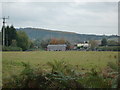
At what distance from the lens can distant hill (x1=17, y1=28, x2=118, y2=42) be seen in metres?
1.87

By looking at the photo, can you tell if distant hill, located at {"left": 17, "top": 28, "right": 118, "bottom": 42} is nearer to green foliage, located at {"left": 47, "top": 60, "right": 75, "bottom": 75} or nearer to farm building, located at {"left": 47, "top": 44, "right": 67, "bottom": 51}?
farm building, located at {"left": 47, "top": 44, "right": 67, "bottom": 51}

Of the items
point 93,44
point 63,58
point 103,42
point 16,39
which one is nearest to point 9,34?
point 16,39

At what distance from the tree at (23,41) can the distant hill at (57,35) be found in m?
0.05

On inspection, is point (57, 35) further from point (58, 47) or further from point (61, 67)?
point (61, 67)

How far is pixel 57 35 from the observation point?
1.96 metres

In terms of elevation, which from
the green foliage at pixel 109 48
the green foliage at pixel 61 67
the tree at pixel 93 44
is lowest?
the green foliage at pixel 61 67

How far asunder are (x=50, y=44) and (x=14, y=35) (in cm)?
41

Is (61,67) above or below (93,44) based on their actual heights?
below

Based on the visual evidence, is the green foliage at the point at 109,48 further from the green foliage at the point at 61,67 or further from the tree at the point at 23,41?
the tree at the point at 23,41

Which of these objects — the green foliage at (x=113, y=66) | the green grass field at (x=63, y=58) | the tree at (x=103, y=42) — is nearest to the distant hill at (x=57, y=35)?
the tree at (x=103, y=42)

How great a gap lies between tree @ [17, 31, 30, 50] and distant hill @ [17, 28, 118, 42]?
55 millimetres

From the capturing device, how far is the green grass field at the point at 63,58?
1846 mm

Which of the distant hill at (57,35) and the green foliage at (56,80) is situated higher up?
the distant hill at (57,35)

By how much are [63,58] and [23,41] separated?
484mm
